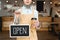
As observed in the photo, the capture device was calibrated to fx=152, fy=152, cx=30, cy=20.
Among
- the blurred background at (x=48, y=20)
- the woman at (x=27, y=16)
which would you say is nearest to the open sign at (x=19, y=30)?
the woman at (x=27, y=16)

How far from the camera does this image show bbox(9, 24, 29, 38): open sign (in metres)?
1.20

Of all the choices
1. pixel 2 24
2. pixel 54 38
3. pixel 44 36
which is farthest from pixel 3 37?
pixel 54 38

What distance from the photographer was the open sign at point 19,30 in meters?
1.20

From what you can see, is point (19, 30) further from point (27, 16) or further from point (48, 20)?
point (48, 20)

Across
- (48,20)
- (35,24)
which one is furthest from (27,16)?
(48,20)

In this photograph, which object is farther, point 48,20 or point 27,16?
point 48,20

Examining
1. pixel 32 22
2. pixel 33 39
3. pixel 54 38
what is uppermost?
pixel 32 22

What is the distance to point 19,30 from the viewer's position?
1.21m

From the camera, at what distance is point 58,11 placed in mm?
2826

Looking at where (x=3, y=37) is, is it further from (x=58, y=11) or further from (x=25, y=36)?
(x=25, y=36)

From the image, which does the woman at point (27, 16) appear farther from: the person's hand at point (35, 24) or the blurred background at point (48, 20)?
the blurred background at point (48, 20)

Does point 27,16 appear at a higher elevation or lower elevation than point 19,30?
higher

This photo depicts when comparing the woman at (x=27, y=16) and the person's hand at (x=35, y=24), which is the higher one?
the woman at (x=27, y=16)

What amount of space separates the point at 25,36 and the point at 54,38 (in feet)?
5.90
